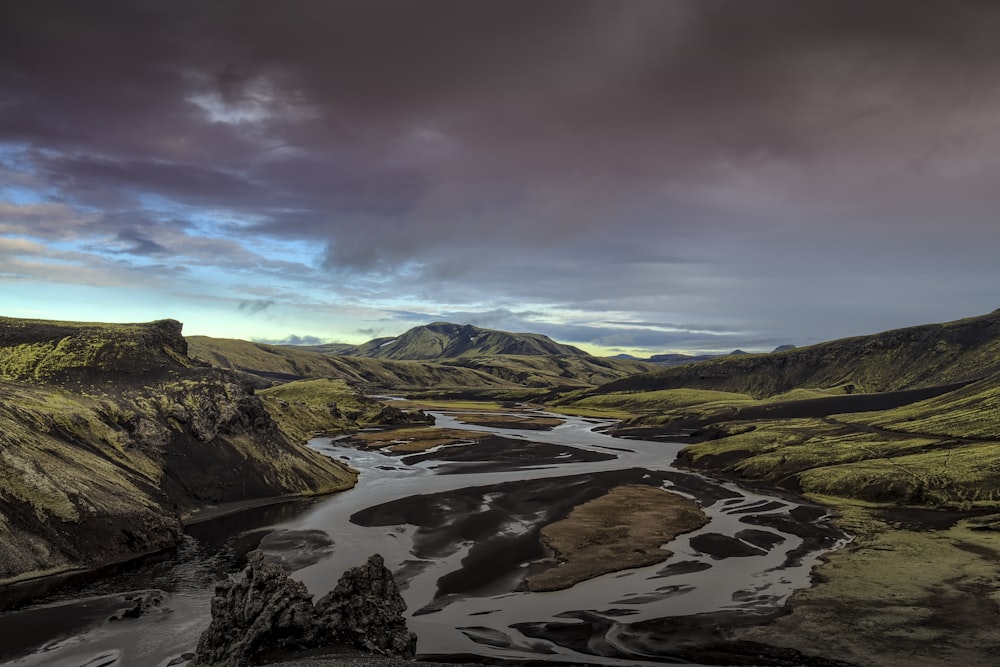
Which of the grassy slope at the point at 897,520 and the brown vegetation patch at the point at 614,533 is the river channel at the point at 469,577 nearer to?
the brown vegetation patch at the point at 614,533

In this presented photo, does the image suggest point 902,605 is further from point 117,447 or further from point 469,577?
point 117,447

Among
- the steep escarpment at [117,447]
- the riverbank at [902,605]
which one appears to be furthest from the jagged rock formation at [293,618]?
the riverbank at [902,605]

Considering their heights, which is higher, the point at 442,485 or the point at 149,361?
the point at 149,361

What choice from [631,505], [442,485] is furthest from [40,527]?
[631,505]

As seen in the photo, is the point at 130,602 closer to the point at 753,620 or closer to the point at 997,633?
the point at 753,620

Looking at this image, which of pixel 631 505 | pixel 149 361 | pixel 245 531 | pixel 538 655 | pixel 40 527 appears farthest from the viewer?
pixel 149 361
